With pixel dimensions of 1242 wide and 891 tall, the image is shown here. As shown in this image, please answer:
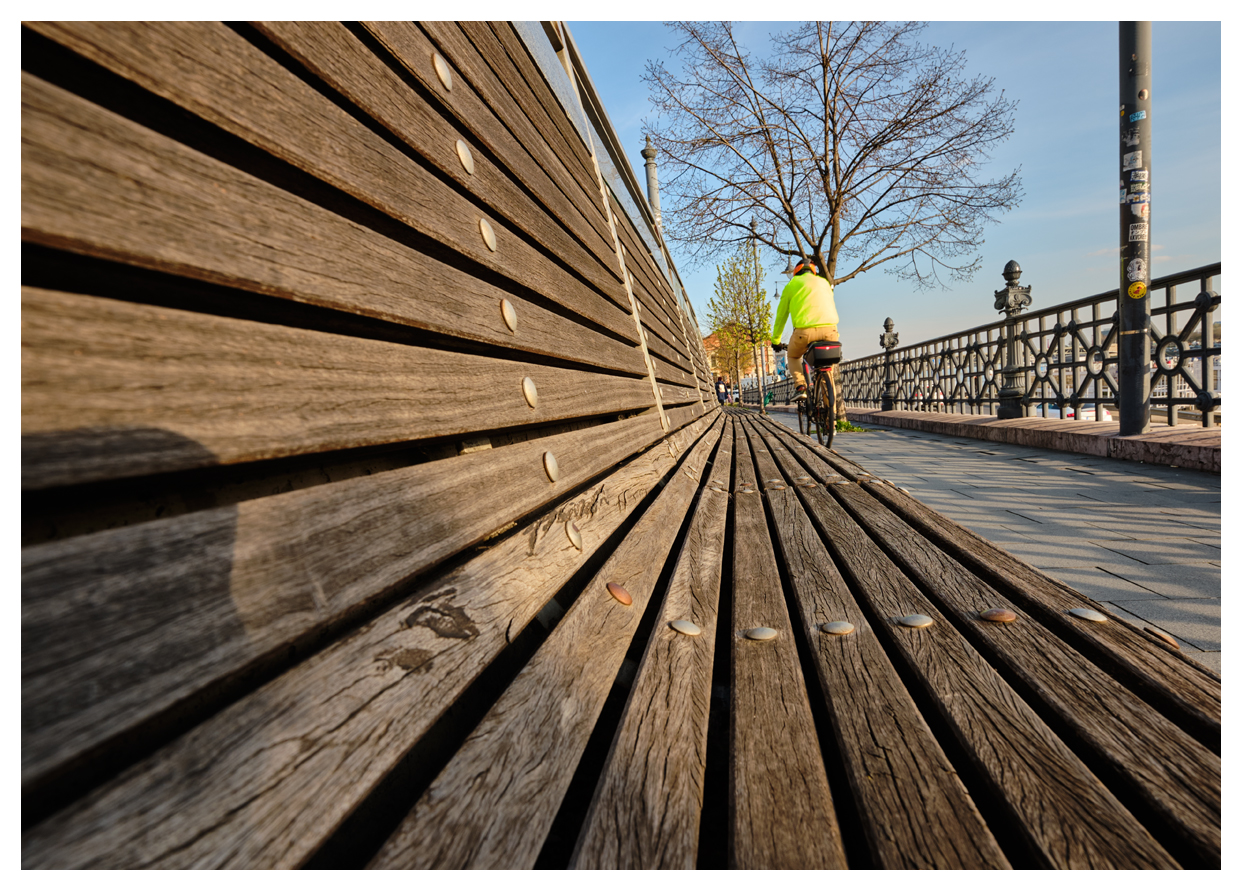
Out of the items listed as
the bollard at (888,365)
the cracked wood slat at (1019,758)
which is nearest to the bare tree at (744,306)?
the bollard at (888,365)

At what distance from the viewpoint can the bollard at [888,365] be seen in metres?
14.8

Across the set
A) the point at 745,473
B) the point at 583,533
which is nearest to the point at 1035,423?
the point at 745,473

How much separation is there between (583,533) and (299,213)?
88 cm

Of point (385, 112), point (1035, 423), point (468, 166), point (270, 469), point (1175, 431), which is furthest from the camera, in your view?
point (1035, 423)

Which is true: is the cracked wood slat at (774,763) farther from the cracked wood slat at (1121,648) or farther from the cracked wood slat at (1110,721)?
the cracked wood slat at (1121,648)

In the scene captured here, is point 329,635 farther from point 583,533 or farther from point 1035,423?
point 1035,423

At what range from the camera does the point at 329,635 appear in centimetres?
73

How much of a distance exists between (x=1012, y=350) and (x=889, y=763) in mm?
10526

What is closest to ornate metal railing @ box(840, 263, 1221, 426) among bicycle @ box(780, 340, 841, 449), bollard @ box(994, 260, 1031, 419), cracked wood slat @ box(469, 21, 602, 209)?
bollard @ box(994, 260, 1031, 419)

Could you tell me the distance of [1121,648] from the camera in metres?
1.08

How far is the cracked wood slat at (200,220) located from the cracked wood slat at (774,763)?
0.78m

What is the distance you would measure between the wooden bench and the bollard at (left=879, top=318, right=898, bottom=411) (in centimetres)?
1488

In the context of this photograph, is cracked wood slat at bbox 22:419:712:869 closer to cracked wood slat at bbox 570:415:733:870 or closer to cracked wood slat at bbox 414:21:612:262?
cracked wood slat at bbox 570:415:733:870

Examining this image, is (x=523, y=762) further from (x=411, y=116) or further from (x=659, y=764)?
(x=411, y=116)
